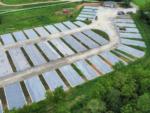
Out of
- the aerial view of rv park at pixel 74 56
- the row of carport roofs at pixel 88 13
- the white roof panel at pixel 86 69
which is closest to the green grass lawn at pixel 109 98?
Answer: the aerial view of rv park at pixel 74 56

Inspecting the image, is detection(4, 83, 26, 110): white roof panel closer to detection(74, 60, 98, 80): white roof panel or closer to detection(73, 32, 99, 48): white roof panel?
detection(74, 60, 98, 80): white roof panel

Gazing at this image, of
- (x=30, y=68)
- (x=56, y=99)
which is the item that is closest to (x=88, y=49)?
(x=30, y=68)

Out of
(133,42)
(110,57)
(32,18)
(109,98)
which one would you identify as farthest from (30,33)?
(109,98)

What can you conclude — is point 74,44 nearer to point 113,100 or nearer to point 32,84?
point 32,84

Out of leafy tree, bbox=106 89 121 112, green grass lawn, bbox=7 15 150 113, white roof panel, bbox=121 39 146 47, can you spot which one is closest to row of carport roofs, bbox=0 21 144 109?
green grass lawn, bbox=7 15 150 113

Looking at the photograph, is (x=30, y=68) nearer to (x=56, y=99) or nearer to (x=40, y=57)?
(x=40, y=57)

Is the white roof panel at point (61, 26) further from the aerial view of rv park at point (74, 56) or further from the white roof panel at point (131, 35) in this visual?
the white roof panel at point (131, 35)
